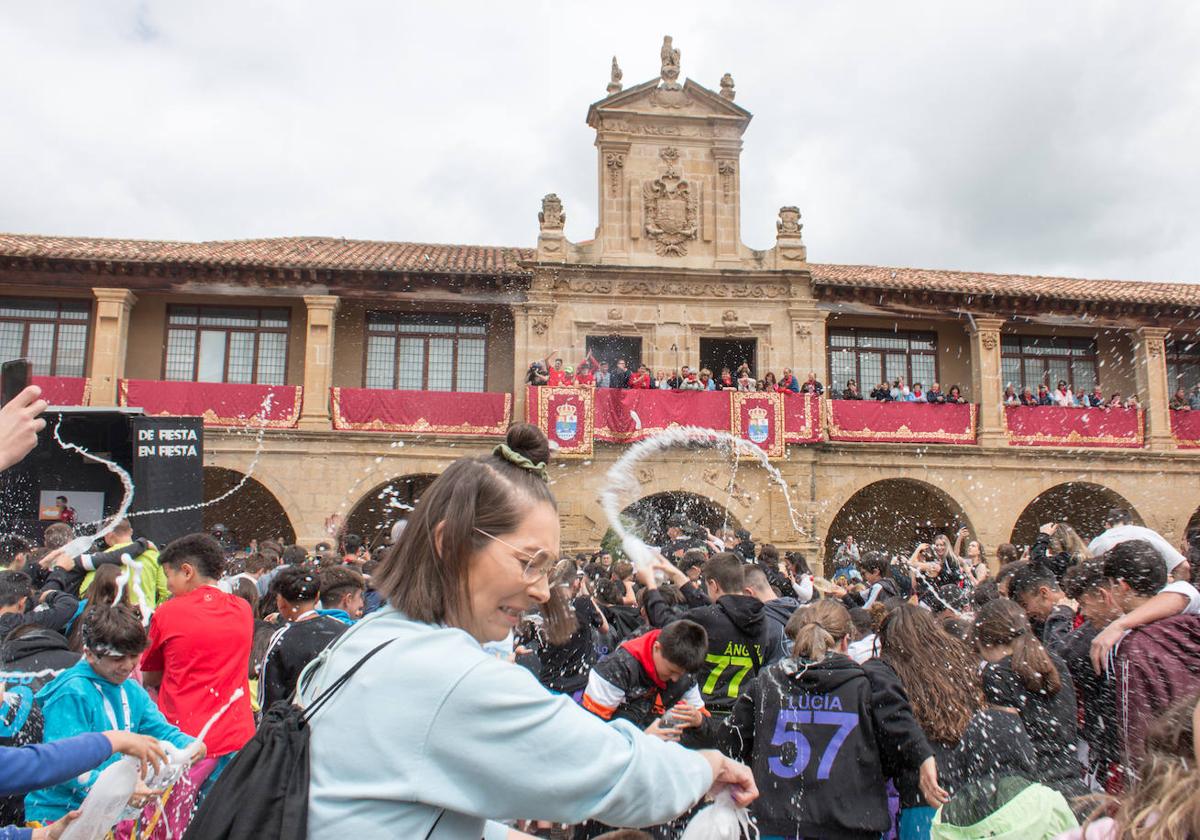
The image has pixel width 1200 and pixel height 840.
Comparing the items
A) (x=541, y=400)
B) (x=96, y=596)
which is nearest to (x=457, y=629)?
(x=96, y=596)

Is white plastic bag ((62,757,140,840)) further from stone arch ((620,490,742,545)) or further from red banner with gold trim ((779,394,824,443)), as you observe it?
red banner with gold trim ((779,394,824,443))

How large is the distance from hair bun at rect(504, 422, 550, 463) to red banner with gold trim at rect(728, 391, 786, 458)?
17.3m

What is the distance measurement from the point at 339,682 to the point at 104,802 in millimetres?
1697

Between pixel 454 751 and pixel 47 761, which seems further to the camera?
pixel 47 761

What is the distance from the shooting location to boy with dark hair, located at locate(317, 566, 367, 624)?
5.20 meters

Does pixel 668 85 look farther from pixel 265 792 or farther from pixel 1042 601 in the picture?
pixel 265 792

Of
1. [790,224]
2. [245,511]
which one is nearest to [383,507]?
[245,511]

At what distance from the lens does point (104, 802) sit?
2.74 meters

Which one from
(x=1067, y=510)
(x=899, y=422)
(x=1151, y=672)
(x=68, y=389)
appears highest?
(x=68, y=389)

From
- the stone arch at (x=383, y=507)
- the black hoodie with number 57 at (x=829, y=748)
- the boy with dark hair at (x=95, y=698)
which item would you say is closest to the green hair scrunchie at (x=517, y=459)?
the black hoodie with number 57 at (x=829, y=748)

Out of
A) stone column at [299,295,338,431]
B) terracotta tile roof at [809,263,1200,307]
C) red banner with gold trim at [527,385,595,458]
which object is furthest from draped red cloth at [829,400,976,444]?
stone column at [299,295,338,431]

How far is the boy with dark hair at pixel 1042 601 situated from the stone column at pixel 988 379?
51.9 feet

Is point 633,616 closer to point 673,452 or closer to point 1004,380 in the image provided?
point 673,452

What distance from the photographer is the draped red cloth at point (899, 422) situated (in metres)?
20.1
